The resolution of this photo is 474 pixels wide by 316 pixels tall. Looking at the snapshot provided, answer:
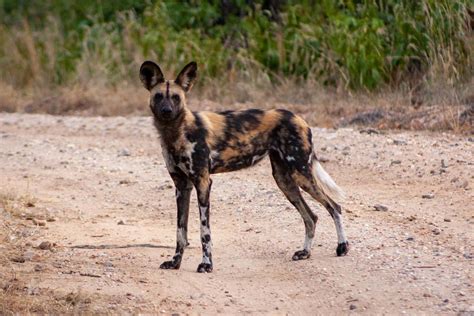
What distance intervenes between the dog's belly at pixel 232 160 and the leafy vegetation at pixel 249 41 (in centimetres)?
398

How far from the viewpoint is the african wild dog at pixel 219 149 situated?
5488 mm

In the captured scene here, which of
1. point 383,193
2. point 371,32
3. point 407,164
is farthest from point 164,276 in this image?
point 371,32

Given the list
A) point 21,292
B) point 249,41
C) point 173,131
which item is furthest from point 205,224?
point 249,41

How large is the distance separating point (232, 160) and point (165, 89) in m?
0.53

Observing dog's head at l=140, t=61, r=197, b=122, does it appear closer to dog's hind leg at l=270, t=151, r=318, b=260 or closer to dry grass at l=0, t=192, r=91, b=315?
dog's hind leg at l=270, t=151, r=318, b=260

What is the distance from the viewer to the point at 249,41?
1141cm

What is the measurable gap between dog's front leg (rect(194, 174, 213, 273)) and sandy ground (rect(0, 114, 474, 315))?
0.27 feet

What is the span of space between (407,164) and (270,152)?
2.02m

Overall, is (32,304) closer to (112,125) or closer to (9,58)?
(112,125)

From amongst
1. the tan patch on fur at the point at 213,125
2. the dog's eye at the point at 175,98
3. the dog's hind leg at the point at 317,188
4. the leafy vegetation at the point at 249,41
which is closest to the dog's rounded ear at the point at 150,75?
the dog's eye at the point at 175,98

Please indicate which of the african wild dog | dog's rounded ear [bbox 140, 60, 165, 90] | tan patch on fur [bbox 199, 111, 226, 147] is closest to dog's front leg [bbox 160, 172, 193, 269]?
the african wild dog

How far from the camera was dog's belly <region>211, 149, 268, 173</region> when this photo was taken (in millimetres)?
5609

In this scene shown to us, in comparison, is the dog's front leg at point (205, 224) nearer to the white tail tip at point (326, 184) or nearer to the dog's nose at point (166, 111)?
the dog's nose at point (166, 111)

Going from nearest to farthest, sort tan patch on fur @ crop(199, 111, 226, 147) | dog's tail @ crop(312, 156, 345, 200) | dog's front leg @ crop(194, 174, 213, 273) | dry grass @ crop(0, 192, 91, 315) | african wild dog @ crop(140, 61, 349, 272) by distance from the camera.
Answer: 1. dry grass @ crop(0, 192, 91, 315)
2. dog's front leg @ crop(194, 174, 213, 273)
3. african wild dog @ crop(140, 61, 349, 272)
4. tan patch on fur @ crop(199, 111, 226, 147)
5. dog's tail @ crop(312, 156, 345, 200)
